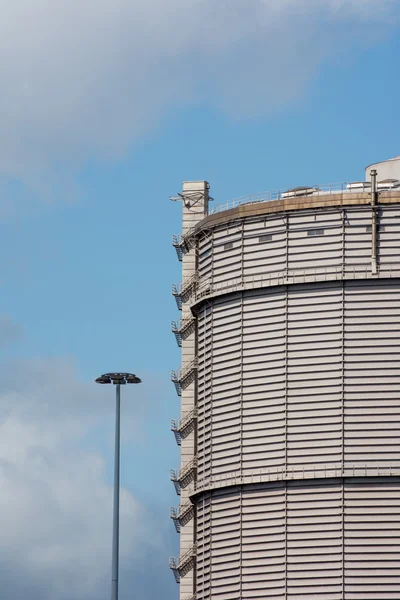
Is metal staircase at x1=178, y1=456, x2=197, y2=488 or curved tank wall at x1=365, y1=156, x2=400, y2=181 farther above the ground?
curved tank wall at x1=365, y1=156, x2=400, y2=181

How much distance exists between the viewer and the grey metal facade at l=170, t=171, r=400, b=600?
6788cm

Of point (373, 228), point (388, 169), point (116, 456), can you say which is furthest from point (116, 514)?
point (388, 169)

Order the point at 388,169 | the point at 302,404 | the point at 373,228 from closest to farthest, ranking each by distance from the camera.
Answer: the point at 302,404, the point at 373,228, the point at 388,169

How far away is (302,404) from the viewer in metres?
69.6

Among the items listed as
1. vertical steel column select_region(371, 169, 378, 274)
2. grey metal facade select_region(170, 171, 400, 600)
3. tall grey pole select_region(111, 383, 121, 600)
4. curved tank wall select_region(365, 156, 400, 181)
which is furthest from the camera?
curved tank wall select_region(365, 156, 400, 181)

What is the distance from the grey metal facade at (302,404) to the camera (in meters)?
67.9

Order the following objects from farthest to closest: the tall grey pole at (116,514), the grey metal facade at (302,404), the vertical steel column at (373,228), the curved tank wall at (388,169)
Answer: the curved tank wall at (388,169), the vertical steel column at (373,228), the grey metal facade at (302,404), the tall grey pole at (116,514)

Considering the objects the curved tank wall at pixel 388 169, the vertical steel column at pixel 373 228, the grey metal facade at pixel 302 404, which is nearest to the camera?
the grey metal facade at pixel 302 404

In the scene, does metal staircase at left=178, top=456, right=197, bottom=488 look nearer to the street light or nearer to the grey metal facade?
the grey metal facade

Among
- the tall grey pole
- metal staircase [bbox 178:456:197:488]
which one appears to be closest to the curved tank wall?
metal staircase [bbox 178:456:197:488]

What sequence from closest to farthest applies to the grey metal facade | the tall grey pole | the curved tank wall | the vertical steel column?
the tall grey pole → the grey metal facade → the vertical steel column → the curved tank wall

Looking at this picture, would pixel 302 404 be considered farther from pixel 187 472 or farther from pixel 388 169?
pixel 388 169

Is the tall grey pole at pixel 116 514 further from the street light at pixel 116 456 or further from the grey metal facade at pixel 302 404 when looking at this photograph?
the grey metal facade at pixel 302 404

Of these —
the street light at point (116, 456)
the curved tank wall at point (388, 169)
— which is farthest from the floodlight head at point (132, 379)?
the curved tank wall at point (388, 169)
